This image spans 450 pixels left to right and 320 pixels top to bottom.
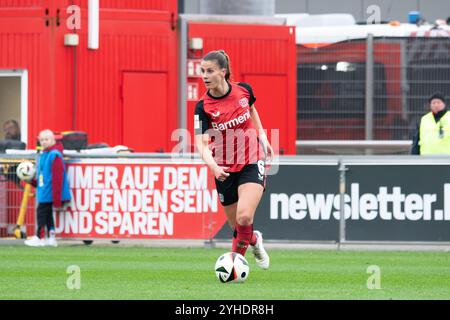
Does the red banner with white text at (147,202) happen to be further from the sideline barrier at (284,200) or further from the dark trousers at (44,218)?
the dark trousers at (44,218)

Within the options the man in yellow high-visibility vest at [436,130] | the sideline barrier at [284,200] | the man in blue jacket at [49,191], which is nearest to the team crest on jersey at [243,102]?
the sideline barrier at [284,200]

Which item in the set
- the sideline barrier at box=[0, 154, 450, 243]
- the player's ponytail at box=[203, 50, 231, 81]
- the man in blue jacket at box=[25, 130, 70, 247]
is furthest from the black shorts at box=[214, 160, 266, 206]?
the man in blue jacket at box=[25, 130, 70, 247]

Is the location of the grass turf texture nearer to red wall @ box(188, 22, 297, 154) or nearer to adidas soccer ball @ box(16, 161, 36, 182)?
adidas soccer ball @ box(16, 161, 36, 182)

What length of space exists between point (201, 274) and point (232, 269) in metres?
1.24

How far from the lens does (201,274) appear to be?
42.8 ft

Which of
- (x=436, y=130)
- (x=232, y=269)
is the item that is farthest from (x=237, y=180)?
(x=436, y=130)

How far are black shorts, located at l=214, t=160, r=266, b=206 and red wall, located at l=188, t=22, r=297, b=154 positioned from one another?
10.4 m

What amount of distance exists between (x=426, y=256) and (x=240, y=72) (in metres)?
7.60

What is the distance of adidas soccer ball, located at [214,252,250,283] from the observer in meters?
11.9

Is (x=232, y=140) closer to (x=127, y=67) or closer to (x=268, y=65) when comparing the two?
(x=127, y=67)

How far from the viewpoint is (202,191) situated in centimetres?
1759

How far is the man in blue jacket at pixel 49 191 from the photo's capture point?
17.6 m

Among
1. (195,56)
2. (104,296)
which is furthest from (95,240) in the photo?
(104,296)
